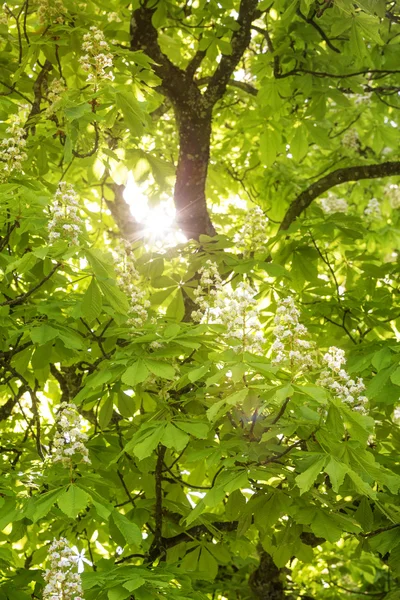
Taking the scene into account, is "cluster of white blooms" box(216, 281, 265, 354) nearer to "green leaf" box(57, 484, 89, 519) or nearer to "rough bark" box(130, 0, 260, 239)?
"green leaf" box(57, 484, 89, 519)

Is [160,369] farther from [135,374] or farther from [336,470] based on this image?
[336,470]

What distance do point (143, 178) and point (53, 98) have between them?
777mm

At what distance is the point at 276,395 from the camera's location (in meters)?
1.78

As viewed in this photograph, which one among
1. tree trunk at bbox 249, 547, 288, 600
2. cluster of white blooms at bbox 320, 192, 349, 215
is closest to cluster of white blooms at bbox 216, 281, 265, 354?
tree trunk at bbox 249, 547, 288, 600

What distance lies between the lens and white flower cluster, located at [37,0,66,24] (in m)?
3.11

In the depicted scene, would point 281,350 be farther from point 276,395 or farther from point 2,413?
point 2,413

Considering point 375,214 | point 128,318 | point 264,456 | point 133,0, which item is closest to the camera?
point 264,456

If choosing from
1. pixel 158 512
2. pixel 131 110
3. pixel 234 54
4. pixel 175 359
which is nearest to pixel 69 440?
pixel 175 359

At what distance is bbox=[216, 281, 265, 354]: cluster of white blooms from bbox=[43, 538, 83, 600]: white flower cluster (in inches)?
29.7

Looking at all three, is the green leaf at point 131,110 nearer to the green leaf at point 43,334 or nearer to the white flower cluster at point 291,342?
the green leaf at point 43,334

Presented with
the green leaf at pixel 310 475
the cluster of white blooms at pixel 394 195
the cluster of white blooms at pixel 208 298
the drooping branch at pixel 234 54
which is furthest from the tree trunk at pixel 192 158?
the cluster of white blooms at pixel 394 195

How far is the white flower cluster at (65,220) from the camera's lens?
211 cm

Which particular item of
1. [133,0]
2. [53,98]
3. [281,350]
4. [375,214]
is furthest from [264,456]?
[375,214]

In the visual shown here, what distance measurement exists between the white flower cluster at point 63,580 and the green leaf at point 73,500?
0.17 metres
